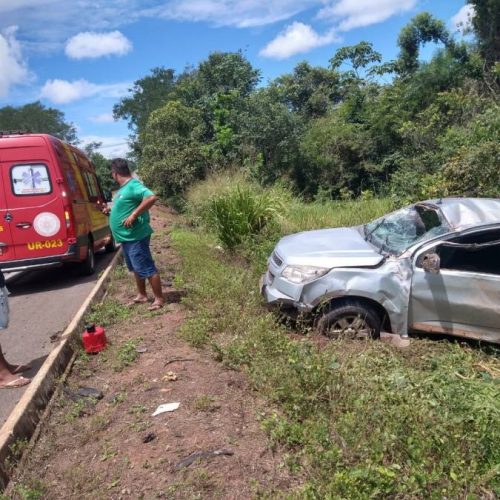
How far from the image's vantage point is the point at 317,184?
22.0m

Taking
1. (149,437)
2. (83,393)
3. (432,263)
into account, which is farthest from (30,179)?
(432,263)

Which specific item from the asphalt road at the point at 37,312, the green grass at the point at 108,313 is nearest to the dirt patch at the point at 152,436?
the asphalt road at the point at 37,312

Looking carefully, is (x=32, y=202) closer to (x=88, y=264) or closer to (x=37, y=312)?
(x=88, y=264)

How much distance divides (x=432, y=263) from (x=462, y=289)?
471 mm

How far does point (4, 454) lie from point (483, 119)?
422 inches

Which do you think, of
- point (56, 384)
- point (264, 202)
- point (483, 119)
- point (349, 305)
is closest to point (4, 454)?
point (56, 384)

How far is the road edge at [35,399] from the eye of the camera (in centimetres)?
326

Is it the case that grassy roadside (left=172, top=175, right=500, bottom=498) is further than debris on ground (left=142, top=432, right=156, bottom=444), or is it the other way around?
debris on ground (left=142, top=432, right=156, bottom=444)

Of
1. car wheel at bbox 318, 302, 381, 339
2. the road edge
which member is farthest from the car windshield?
the road edge

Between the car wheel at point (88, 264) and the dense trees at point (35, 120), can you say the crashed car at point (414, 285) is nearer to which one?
the car wheel at point (88, 264)

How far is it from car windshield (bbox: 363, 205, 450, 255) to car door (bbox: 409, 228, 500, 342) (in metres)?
0.30

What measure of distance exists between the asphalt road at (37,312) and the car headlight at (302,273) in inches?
108

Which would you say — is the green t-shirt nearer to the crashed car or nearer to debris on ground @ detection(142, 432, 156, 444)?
the crashed car

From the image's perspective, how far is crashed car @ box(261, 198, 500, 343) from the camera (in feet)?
15.7
